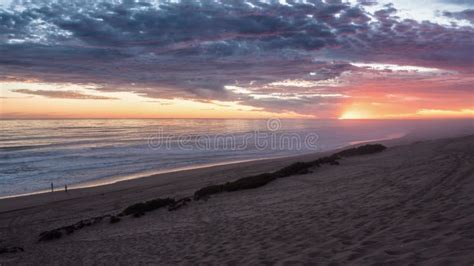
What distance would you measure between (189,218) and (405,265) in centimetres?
939

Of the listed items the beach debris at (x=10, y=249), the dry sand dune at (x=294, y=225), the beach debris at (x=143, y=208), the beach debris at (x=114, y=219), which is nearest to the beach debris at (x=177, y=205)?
the dry sand dune at (x=294, y=225)

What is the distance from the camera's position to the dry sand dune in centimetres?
688

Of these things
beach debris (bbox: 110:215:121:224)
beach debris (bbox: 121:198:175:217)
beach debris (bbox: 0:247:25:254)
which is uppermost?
beach debris (bbox: 121:198:175:217)

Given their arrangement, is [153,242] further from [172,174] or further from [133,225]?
[172,174]

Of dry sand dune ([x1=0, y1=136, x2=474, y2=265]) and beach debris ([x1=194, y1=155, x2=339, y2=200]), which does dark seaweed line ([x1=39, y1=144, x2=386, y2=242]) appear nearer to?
beach debris ([x1=194, y1=155, x2=339, y2=200])

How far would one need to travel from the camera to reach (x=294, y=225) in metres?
10.0

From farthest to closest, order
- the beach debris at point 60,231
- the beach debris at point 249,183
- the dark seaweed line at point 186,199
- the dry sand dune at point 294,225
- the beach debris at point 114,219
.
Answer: the beach debris at point 249,183 → the beach debris at point 114,219 → the dark seaweed line at point 186,199 → the beach debris at point 60,231 → the dry sand dune at point 294,225

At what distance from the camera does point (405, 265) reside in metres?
5.68

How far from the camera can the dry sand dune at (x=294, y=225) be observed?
688 centimetres

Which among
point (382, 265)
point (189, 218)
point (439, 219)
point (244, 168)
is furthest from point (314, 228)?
point (244, 168)

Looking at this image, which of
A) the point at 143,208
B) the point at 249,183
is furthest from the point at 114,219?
the point at 249,183

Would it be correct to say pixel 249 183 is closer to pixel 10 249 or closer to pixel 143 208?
pixel 143 208

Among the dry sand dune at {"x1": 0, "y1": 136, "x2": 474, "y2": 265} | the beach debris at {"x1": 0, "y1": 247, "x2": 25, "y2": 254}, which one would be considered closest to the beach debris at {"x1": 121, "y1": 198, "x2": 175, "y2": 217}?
the dry sand dune at {"x1": 0, "y1": 136, "x2": 474, "y2": 265}

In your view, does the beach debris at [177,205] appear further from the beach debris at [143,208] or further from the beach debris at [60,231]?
the beach debris at [60,231]
